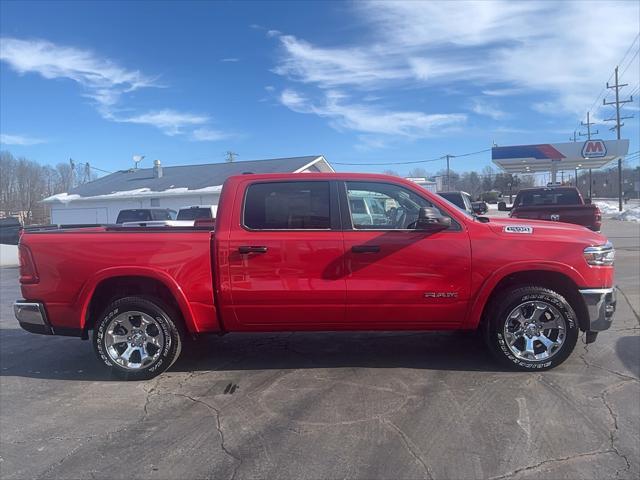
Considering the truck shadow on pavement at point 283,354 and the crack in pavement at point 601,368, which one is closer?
the crack in pavement at point 601,368

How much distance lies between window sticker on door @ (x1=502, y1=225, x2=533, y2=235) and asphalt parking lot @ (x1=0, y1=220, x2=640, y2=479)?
1.33 metres

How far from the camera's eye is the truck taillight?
5.05 m

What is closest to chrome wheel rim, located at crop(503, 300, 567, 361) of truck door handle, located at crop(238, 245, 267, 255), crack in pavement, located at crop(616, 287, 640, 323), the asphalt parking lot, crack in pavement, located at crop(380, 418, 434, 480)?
the asphalt parking lot

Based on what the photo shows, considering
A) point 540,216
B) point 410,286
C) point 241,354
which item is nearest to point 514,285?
point 410,286

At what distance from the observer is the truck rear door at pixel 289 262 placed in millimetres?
4809

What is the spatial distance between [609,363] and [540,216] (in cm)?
727

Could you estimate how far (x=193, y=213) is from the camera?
18.6 meters

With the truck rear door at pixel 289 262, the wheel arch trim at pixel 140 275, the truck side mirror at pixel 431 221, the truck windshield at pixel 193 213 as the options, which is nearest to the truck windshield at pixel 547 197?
the truck windshield at pixel 193 213

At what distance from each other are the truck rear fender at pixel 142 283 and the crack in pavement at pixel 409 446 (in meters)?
1.96

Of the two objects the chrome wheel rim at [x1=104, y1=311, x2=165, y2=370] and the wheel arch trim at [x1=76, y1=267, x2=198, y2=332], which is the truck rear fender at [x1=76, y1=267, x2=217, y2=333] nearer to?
the wheel arch trim at [x1=76, y1=267, x2=198, y2=332]

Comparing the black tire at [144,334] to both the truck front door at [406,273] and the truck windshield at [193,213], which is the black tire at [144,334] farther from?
the truck windshield at [193,213]

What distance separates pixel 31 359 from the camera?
598cm

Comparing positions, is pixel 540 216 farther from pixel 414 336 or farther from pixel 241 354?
pixel 241 354

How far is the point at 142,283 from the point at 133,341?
1.87ft
